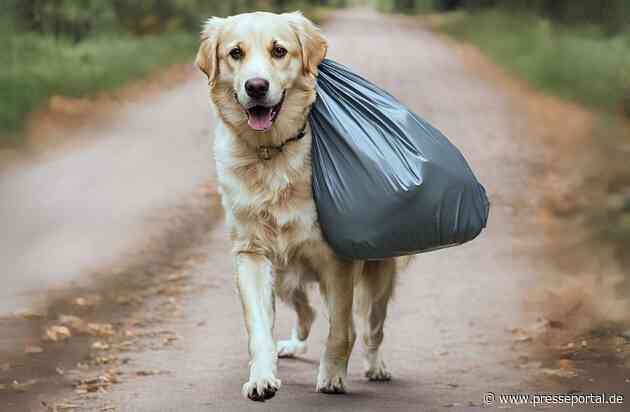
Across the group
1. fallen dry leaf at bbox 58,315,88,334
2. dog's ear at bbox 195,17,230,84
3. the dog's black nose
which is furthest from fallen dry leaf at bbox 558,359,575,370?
A: fallen dry leaf at bbox 58,315,88,334

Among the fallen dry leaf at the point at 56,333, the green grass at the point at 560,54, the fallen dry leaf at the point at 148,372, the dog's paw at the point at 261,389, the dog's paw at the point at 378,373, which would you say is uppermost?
the dog's paw at the point at 261,389

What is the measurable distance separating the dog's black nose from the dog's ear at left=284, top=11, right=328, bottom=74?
0.33m

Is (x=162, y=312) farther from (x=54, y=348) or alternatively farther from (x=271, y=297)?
(x=271, y=297)

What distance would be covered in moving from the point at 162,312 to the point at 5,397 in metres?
2.04

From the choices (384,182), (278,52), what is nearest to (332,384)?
(384,182)

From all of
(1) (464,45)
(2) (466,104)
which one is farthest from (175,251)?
(1) (464,45)

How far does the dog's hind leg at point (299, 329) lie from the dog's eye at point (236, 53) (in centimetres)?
152

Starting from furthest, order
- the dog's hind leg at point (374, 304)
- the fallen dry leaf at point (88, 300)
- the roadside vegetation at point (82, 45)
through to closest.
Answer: the roadside vegetation at point (82, 45) → the fallen dry leaf at point (88, 300) → the dog's hind leg at point (374, 304)

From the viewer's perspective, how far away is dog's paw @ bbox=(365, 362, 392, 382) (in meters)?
5.84

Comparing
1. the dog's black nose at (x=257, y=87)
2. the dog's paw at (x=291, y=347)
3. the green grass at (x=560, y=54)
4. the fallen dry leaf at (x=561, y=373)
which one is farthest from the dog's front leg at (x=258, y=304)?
the green grass at (x=560, y=54)

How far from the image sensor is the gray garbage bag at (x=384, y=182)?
16.5ft

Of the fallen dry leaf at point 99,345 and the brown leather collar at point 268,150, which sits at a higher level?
the brown leather collar at point 268,150

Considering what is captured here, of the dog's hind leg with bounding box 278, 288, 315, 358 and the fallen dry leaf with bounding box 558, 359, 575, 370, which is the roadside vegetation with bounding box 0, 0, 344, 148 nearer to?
the dog's hind leg with bounding box 278, 288, 315, 358

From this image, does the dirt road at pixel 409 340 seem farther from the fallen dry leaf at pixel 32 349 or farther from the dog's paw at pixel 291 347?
the fallen dry leaf at pixel 32 349
